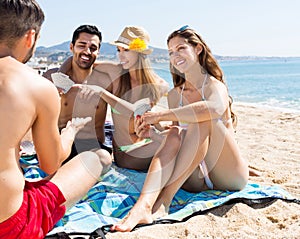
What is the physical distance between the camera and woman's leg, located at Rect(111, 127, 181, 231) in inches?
101

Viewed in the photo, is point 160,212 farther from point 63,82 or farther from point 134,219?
point 63,82

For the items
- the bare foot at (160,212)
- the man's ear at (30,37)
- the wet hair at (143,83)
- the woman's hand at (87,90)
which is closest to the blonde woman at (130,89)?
the wet hair at (143,83)

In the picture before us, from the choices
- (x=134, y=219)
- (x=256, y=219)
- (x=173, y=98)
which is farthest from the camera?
(x=173, y=98)

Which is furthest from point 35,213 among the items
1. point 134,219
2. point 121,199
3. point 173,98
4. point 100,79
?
point 100,79

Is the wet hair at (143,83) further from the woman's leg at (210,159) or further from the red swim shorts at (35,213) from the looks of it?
the red swim shorts at (35,213)

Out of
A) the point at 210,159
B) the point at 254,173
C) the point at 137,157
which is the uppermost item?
the point at 210,159

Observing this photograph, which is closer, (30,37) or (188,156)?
(30,37)

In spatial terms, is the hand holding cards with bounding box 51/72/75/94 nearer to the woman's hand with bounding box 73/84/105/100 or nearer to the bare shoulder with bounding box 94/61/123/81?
the woman's hand with bounding box 73/84/105/100

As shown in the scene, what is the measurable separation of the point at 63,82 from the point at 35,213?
6.04 ft

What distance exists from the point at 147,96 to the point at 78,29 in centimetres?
90

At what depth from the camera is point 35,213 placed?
195 cm

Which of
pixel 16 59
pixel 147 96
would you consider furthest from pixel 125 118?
pixel 16 59

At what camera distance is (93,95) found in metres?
3.66

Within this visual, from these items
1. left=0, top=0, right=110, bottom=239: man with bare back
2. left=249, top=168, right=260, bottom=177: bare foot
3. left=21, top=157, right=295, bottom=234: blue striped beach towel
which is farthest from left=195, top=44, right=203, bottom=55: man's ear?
left=0, top=0, right=110, bottom=239: man with bare back
